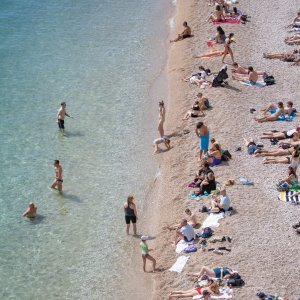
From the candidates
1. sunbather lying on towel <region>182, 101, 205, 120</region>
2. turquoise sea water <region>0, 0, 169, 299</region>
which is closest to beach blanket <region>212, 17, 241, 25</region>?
turquoise sea water <region>0, 0, 169, 299</region>

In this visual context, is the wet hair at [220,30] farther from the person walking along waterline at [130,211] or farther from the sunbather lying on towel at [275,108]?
the person walking along waterline at [130,211]

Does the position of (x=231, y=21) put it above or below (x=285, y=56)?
above

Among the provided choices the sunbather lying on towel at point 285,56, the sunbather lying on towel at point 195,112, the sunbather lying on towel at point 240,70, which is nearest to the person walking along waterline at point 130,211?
the sunbather lying on towel at point 195,112

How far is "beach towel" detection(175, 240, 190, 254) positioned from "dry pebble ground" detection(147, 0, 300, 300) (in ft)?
0.76

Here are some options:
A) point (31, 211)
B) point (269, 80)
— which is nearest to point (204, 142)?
point (31, 211)

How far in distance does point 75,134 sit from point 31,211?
20.2ft

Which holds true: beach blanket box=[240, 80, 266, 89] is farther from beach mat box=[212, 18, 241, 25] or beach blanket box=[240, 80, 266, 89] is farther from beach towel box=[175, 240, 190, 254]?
beach towel box=[175, 240, 190, 254]

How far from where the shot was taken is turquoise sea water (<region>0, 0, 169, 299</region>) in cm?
2136

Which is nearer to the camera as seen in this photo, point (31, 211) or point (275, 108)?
point (31, 211)

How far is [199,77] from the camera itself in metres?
31.8

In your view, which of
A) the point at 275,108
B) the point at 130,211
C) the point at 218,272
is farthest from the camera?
the point at 275,108

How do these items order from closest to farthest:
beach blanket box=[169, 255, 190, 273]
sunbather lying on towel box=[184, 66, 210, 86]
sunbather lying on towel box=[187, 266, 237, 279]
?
1. sunbather lying on towel box=[187, 266, 237, 279]
2. beach blanket box=[169, 255, 190, 273]
3. sunbather lying on towel box=[184, 66, 210, 86]

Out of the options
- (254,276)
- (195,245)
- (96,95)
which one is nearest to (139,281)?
(195,245)

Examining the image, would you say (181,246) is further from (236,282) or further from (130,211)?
(236,282)
